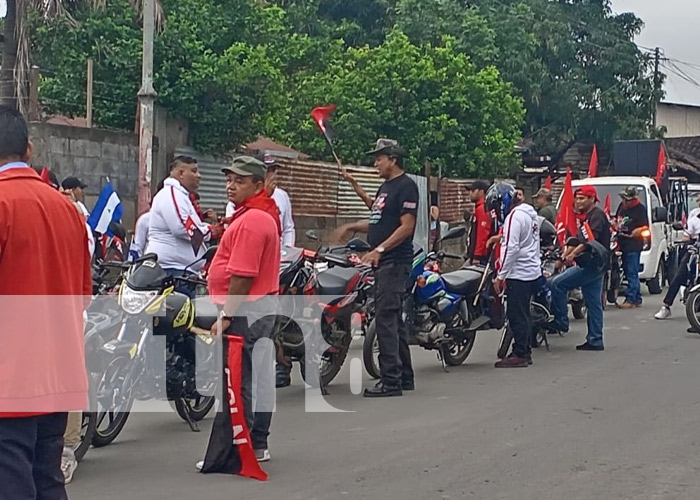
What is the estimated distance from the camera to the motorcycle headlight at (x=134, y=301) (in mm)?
6855

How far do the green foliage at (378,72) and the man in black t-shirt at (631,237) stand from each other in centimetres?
579

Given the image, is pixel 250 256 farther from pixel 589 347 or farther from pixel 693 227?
pixel 693 227

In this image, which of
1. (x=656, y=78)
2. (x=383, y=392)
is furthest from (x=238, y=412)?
(x=656, y=78)

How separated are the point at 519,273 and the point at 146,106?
20.5 feet

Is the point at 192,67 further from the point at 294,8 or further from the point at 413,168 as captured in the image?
the point at 294,8

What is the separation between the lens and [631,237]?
16250 millimetres

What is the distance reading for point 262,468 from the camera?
257 inches

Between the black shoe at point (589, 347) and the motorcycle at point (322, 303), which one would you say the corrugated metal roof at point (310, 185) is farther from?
the motorcycle at point (322, 303)

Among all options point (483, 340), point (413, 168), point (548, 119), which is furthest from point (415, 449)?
point (548, 119)

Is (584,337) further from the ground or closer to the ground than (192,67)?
closer to the ground

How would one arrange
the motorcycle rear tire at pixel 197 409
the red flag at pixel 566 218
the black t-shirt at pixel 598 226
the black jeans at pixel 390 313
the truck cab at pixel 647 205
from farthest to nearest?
1. the truck cab at pixel 647 205
2. the red flag at pixel 566 218
3. the black t-shirt at pixel 598 226
4. the black jeans at pixel 390 313
5. the motorcycle rear tire at pixel 197 409

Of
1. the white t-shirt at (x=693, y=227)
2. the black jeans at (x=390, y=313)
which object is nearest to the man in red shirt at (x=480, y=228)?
the black jeans at (x=390, y=313)

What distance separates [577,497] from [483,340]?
6896 millimetres

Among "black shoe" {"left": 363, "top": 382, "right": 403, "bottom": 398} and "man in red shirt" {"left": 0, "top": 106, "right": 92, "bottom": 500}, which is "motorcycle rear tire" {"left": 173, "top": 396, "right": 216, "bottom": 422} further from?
"man in red shirt" {"left": 0, "top": 106, "right": 92, "bottom": 500}
